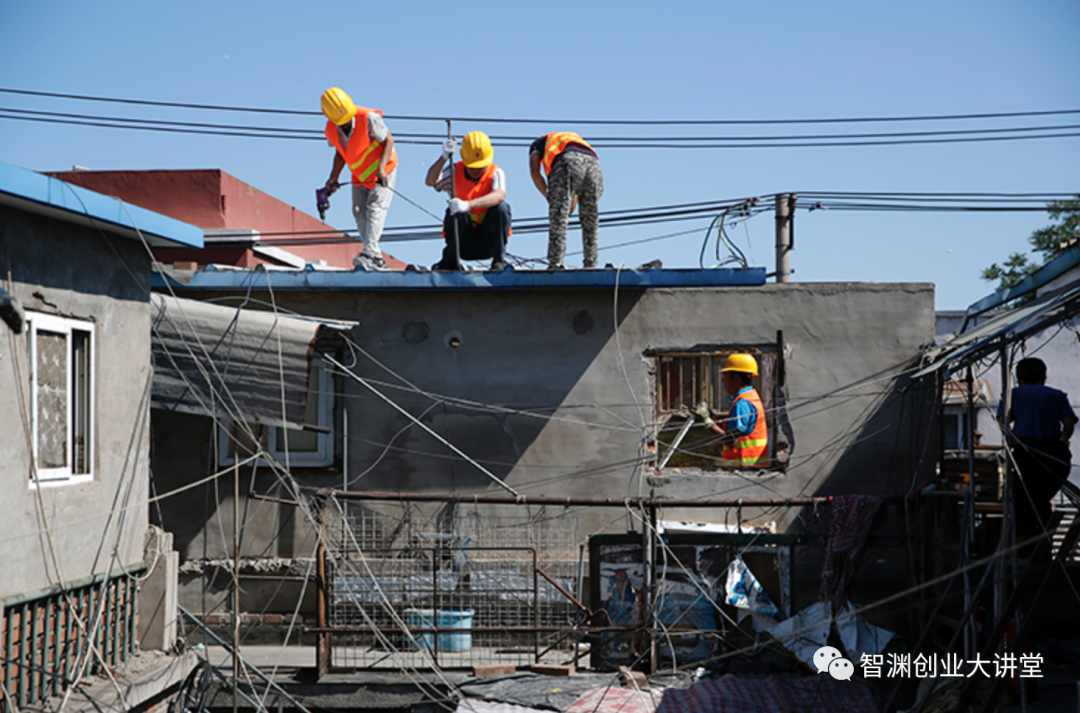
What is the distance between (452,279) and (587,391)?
191cm

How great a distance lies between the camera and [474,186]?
36.7ft

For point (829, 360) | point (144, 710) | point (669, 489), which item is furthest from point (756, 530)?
point (144, 710)

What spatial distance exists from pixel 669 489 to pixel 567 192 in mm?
3586

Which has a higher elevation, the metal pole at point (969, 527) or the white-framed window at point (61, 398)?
the white-framed window at point (61, 398)

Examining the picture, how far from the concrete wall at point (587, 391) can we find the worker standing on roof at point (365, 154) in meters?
1.77

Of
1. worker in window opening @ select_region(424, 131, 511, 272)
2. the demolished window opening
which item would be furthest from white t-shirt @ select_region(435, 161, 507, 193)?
the demolished window opening

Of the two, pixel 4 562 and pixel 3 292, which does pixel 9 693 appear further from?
pixel 3 292

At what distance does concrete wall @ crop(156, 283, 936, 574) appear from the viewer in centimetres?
992

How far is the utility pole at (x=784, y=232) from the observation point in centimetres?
1700

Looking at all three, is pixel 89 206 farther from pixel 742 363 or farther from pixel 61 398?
pixel 742 363

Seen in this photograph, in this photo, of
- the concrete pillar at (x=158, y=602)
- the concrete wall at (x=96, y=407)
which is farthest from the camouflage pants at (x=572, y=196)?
the concrete pillar at (x=158, y=602)

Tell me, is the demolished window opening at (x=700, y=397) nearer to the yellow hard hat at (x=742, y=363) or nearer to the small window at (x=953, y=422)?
the yellow hard hat at (x=742, y=363)

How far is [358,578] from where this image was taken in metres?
8.48

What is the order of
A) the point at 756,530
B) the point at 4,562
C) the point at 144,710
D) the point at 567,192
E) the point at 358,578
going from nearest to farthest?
1. the point at 4,562
2. the point at 144,710
3. the point at 358,578
4. the point at 756,530
5. the point at 567,192
